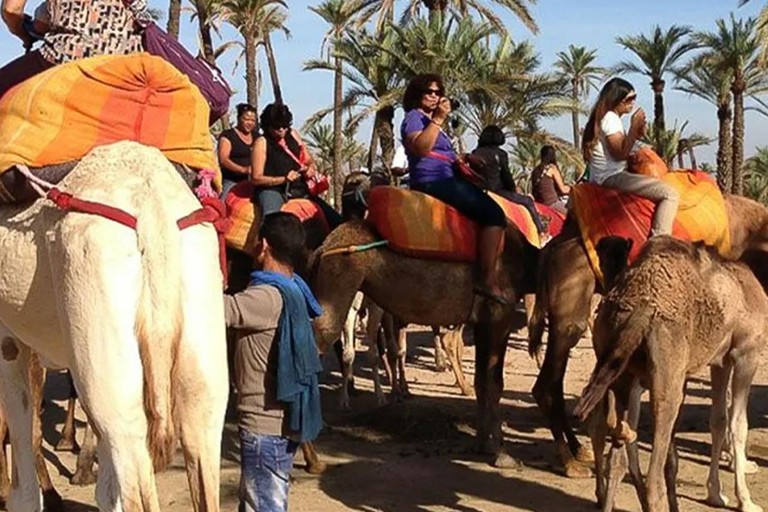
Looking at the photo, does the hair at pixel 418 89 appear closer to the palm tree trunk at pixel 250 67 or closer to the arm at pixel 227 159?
the arm at pixel 227 159

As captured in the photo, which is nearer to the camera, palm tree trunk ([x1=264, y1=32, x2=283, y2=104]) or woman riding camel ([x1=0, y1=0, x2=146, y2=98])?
woman riding camel ([x1=0, y1=0, x2=146, y2=98])

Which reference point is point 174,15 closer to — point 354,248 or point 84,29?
point 354,248

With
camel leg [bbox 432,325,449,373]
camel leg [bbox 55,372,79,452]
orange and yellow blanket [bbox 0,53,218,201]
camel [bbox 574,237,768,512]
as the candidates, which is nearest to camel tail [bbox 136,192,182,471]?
orange and yellow blanket [bbox 0,53,218,201]

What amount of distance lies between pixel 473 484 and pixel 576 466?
85cm

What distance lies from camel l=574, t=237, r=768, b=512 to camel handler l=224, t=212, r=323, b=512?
62.8 inches

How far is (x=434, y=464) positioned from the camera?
336 inches

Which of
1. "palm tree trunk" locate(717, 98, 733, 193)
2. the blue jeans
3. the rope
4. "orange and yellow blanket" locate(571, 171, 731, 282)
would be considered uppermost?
"palm tree trunk" locate(717, 98, 733, 193)

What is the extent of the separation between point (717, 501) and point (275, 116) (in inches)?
193

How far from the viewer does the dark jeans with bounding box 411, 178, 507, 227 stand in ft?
28.9

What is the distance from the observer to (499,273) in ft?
29.7

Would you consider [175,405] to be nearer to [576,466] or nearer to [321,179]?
[576,466]

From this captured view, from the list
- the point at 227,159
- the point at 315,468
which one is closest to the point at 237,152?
the point at 227,159

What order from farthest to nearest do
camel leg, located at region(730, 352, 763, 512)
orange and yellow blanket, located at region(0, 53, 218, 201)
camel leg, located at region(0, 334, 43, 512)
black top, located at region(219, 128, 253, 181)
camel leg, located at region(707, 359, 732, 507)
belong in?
black top, located at region(219, 128, 253, 181), camel leg, located at region(707, 359, 732, 507), camel leg, located at region(730, 352, 763, 512), camel leg, located at region(0, 334, 43, 512), orange and yellow blanket, located at region(0, 53, 218, 201)

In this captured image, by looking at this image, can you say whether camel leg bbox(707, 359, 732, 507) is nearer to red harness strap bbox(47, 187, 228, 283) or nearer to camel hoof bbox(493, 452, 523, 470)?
camel hoof bbox(493, 452, 523, 470)
